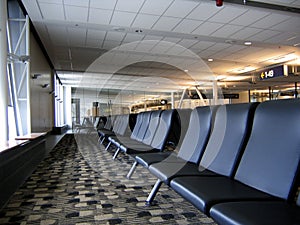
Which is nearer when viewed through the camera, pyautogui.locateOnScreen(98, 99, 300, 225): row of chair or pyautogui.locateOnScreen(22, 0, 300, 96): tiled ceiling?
pyautogui.locateOnScreen(98, 99, 300, 225): row of chair

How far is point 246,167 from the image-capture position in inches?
62.5

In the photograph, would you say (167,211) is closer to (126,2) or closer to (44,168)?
(44,168)

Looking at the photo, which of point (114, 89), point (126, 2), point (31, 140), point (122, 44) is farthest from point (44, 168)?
point (114, 89)

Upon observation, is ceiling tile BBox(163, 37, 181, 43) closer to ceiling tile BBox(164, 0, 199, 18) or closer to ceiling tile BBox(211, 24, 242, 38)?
ceiling tile BBox(211, 24, 242, 38)

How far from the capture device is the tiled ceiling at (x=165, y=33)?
5.06 m

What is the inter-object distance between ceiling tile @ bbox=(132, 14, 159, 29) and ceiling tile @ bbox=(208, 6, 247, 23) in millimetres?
1246

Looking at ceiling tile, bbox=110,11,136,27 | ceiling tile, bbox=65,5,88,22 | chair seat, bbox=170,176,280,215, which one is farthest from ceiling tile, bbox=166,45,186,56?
chair seat, bbox=170,176,280,215

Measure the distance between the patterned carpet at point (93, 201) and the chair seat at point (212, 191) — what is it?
1.44 feet

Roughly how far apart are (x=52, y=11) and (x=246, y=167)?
5.10 meters

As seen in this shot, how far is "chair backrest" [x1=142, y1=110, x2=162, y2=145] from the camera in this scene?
331cm

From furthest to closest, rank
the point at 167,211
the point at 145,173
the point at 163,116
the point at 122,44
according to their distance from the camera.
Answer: the point at 122,44
the point at 145,173
the point at 163,116
the point at 167,211

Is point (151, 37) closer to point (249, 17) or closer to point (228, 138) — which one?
point (249, 17)

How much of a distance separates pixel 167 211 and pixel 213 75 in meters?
11.5

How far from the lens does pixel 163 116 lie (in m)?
3.06
